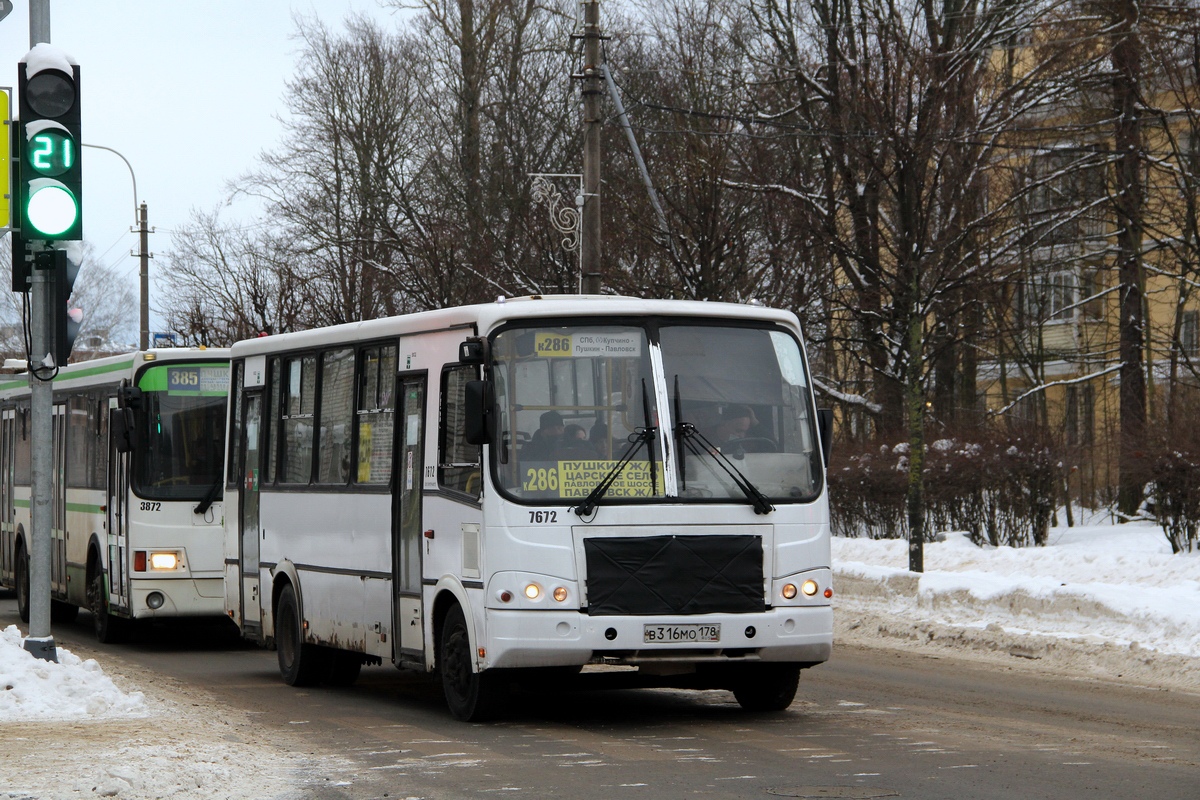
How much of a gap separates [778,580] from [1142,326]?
2108cm

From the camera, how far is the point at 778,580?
11227 millimetres

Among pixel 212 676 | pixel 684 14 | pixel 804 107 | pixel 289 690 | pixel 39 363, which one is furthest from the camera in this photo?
pixel 684 14

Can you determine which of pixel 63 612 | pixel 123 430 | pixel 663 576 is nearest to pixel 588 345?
pixel 663 576

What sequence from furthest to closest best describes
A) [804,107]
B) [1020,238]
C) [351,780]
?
[804,107] < [1020,238] < [351,780]

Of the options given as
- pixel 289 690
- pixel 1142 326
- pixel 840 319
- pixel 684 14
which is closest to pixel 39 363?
pixel 289 690

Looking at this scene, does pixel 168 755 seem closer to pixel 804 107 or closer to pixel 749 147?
pixel 749 147

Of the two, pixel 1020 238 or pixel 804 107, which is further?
pixel 804 107

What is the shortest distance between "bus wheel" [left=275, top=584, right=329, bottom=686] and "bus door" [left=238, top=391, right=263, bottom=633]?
510mm

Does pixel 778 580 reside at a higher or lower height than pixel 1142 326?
lower

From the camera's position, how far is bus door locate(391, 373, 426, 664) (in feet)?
40.0

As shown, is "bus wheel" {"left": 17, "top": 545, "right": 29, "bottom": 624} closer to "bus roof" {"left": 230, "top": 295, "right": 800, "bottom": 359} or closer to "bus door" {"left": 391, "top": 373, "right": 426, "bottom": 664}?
"bus door" {"left": 391, "top": 373, "right": 426, "bottom": 664}

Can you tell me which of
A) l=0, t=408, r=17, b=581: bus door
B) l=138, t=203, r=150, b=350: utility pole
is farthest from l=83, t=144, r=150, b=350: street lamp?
l=0, t=408, r=17, b=581: bus door

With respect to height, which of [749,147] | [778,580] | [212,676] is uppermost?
[749,147]

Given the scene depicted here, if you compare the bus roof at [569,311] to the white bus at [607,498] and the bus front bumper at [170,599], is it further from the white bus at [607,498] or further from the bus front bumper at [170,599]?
the bus front bumper at [170,599]
